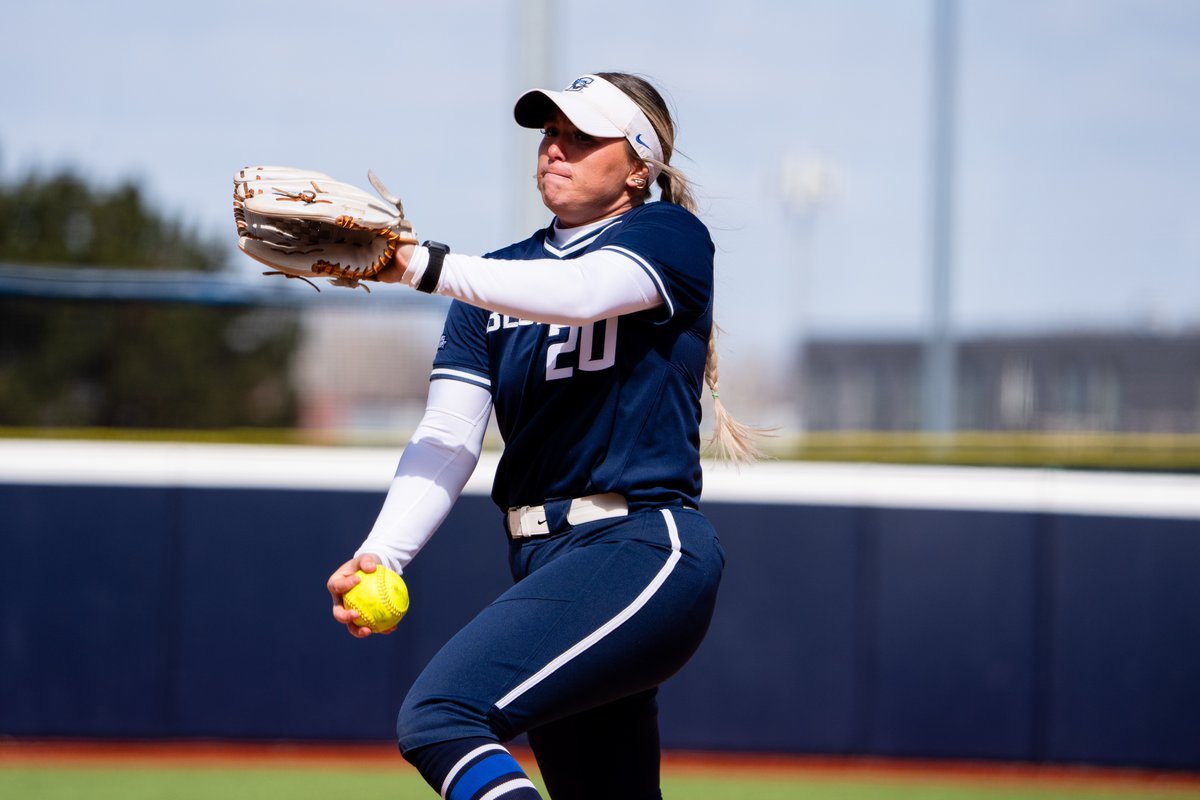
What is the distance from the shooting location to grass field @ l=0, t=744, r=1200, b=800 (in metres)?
5.29

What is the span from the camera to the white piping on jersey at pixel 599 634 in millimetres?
2047

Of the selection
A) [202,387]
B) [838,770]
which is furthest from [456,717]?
[202,387]

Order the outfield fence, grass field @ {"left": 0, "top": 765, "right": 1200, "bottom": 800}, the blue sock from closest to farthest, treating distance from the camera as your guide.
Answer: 1. the blue sock
2. grass field @ {"left": 0, "top": 765, "right": 1200, "bottom": 800}
3. the outfield fence

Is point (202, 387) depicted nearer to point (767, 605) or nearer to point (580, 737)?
point (767, 605)

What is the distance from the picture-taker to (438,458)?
8.35 ft

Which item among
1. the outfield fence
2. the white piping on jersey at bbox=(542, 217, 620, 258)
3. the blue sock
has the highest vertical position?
the white piping on jersey at bbox=(542, 217, 620, 258)

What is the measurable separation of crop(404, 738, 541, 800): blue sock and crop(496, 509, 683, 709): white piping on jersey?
8cm

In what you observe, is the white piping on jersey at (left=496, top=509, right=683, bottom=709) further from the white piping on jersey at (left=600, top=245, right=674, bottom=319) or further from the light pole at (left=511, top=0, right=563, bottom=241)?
the light pole at (left=511, top=0, right=563, bottom=241)

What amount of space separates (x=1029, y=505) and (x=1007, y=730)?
1.05 meters

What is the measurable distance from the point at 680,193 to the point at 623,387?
52 cm

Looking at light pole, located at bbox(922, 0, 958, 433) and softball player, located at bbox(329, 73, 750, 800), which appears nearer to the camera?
softball player, located at bbox(329, 73, 750, 800)

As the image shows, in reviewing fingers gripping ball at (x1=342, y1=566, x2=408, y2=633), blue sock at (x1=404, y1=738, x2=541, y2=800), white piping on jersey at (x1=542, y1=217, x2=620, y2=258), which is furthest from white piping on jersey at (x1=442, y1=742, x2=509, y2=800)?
white piping on jersey at (x1=542, y1=217, x2=620, y2=258)

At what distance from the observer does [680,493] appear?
7.69 ft

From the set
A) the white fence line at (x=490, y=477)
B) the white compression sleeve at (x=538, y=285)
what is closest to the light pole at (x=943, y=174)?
the white fence line at (x=490, y=477)
